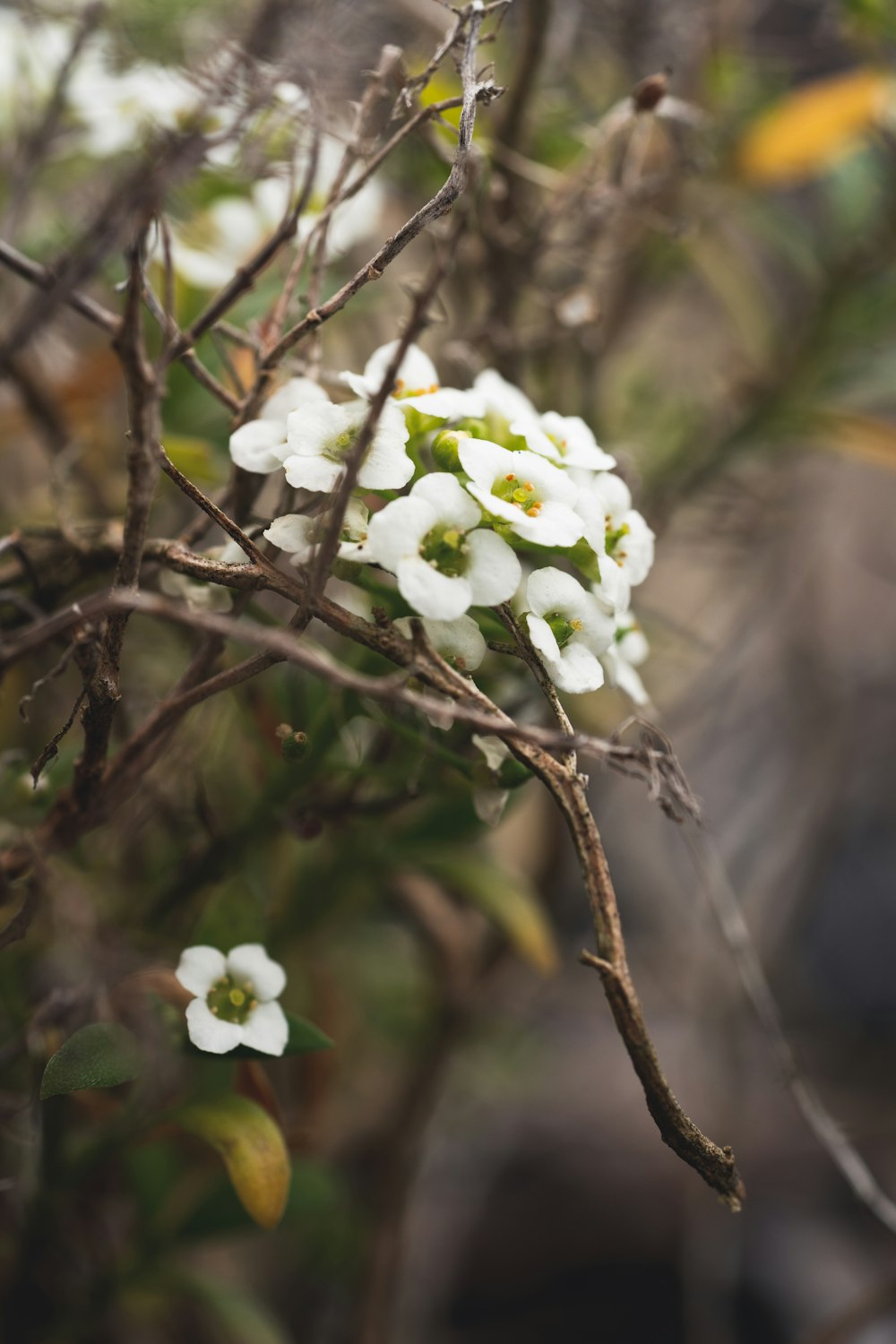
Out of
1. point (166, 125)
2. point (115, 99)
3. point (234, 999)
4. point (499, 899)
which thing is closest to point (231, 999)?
point (234, 999)

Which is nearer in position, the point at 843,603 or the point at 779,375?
the point at 779,375

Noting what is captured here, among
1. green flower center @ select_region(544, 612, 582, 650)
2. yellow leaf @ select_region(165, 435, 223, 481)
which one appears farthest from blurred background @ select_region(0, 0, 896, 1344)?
green flower center @ select_region(544, 612, 582, 650)

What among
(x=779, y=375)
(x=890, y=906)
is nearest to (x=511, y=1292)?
(x=890, y=906)

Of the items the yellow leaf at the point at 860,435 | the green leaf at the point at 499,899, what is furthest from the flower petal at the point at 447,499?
the yellow leaf at the point at 860,435

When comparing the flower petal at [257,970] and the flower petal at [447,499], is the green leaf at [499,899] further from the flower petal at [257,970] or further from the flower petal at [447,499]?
the flower petal at [447,499]

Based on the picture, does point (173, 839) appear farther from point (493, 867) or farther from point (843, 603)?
point (843, 603)

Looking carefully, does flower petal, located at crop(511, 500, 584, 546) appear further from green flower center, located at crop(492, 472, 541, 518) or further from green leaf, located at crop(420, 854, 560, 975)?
green leaf, located at crop(420, 854, 560, 975)

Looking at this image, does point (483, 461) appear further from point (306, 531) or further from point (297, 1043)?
point (297, 1043)
